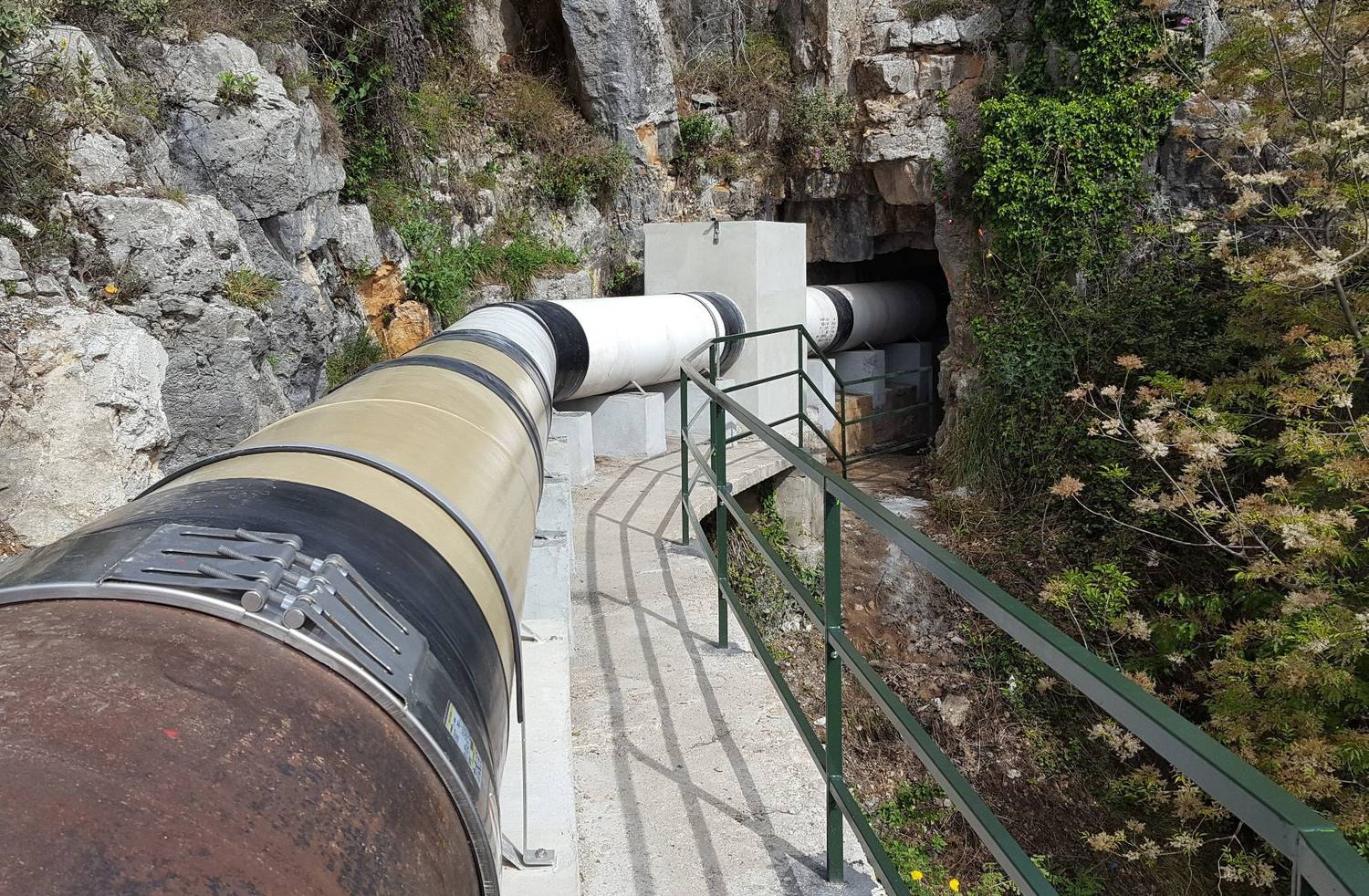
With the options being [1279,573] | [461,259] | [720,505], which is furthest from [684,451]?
Result: [461,259]

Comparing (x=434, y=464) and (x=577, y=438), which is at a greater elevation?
(x=434, y=464)

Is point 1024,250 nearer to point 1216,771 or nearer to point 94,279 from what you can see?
point 94,279

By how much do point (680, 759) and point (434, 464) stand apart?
123cm

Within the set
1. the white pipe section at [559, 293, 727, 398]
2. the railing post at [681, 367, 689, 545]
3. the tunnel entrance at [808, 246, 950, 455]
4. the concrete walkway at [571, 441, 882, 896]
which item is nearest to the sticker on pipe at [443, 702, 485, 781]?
the concrete walkway at [571, 441, 882, 896]

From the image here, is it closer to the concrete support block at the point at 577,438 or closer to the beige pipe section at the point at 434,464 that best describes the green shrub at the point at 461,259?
the concrete support block at the point at 577,438

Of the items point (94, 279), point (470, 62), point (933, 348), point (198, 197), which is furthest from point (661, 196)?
point (94, 279)

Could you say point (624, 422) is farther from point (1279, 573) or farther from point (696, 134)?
point (696, 134)

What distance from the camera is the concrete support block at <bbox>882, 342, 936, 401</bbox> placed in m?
12.7

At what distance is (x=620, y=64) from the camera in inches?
455

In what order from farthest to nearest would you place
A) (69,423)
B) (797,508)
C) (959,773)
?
→ (797,508)
(69,423)
(959,773)

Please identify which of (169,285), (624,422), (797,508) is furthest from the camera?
(797,508)

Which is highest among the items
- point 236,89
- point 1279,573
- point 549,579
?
point 236,89

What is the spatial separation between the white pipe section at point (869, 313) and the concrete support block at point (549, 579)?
708 centimetres

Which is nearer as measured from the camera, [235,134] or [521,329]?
[521,329]
